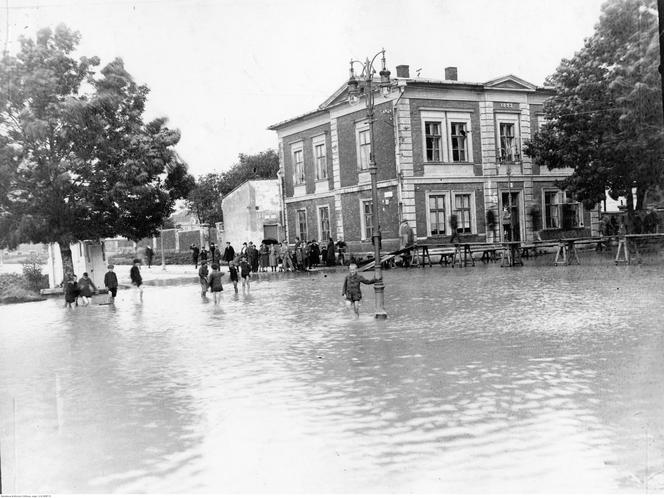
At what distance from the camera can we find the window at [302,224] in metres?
38.8

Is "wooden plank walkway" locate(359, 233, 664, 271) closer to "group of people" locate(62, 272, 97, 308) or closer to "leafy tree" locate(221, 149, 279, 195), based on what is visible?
"group of people" locate(62, 272, 97, 308)

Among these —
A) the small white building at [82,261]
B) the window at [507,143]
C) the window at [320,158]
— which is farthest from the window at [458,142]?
the small white building at [82,261]

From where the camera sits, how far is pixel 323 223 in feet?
123

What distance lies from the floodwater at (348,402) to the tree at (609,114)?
10.2m

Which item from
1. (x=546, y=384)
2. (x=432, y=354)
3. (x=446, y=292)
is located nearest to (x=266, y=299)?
(x=446, y=292)

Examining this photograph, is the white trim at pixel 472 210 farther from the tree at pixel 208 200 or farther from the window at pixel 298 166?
the tree at pixel 208 200

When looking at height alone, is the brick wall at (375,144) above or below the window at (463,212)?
above

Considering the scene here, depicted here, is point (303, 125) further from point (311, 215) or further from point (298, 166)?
point (311, 215)

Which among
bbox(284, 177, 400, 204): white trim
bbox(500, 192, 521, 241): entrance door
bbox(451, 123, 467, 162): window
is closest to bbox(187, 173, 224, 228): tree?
bbox(284, 177, 400, 204): white trim

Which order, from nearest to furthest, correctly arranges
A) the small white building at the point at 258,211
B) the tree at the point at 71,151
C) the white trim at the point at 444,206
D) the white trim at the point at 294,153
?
1. the tree at the point at 71,151
2. the white trim at the point at 444,206
3. the white trim at the point at 294,153
4. the small white building at the point at 258,211

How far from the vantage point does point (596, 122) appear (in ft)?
86.8

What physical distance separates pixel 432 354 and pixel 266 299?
1007 cm

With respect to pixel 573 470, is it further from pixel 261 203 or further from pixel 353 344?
pixel 261 203

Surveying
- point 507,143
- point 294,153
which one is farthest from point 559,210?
point 294,153
